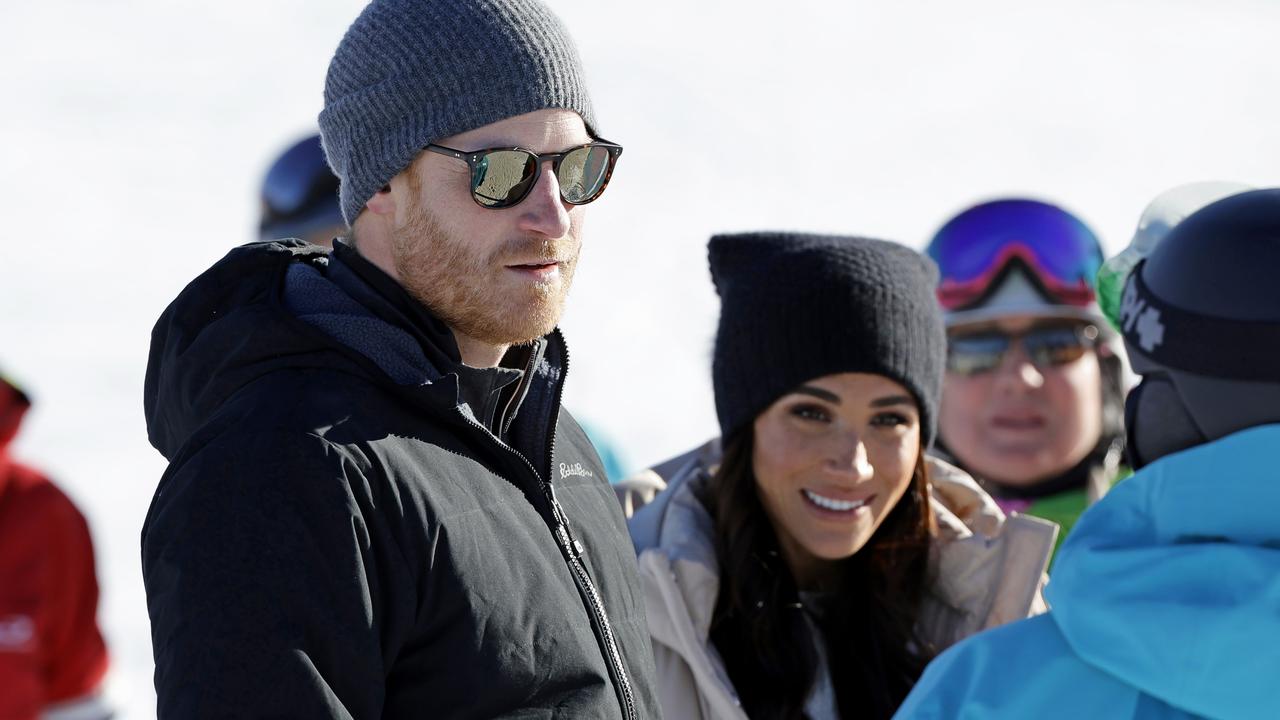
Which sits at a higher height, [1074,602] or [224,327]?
[224,327]

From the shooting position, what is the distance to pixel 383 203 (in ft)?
8.23

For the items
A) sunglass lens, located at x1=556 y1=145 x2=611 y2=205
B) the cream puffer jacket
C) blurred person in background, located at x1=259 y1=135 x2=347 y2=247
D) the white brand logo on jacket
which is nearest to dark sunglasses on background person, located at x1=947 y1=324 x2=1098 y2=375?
the cream puffer jacket

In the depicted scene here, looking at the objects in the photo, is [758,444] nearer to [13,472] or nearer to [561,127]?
[561,127]

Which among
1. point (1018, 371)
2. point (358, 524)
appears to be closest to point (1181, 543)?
point (358, 524)

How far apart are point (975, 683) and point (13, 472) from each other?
342cm

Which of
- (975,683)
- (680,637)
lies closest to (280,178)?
(680,637)

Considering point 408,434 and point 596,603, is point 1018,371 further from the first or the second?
point 408,434

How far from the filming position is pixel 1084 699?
186 centimetres

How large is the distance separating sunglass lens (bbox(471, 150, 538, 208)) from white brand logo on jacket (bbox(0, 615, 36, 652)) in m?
2.53

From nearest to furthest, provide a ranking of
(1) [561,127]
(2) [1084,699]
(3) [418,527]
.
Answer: (2) [1084,699] → (3) [418,527] → (1) [561,127]

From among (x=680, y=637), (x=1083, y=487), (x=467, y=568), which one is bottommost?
(x=1083, y=487)

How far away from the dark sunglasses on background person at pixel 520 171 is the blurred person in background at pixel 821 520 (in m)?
1.13

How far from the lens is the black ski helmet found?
6.24ft

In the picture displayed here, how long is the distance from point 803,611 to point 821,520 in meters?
0.23
